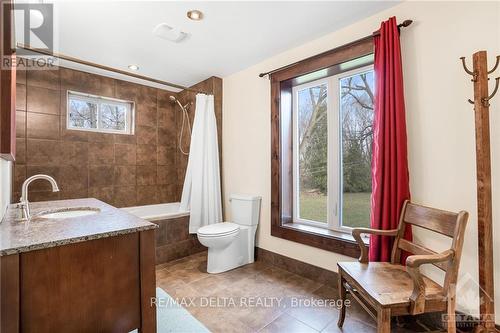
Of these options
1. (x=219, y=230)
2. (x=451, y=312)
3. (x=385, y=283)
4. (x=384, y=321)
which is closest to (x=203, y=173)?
(x=219, y=230)

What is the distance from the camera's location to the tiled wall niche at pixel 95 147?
2705 millimetres

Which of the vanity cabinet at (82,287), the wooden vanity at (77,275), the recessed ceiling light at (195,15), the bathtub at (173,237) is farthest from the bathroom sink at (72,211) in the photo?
the recessed ceiling light at (195,15)

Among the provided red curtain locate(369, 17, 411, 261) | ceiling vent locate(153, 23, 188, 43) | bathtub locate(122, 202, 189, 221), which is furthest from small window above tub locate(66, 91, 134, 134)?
red curtain locate(369, 17, 411, 261)

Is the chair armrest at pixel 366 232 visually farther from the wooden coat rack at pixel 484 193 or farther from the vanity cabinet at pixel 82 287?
the vanity cabinet at pixel 82 287

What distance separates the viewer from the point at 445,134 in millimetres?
1589

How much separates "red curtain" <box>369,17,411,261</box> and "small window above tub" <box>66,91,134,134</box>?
3197 millimetres

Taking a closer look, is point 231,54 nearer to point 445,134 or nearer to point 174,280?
point 445,134

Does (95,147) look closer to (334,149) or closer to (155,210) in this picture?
(155,210)

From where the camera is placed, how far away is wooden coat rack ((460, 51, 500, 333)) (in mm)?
1282

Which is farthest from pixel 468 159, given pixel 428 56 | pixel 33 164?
pixel 33 164

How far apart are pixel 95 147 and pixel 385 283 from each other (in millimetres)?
3477

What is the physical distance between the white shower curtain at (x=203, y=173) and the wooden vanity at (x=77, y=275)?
1.79m

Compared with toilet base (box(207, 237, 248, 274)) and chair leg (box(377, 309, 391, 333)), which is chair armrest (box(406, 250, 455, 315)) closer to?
chair leg (box(377, 309, 391, 333))

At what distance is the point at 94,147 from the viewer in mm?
3160
